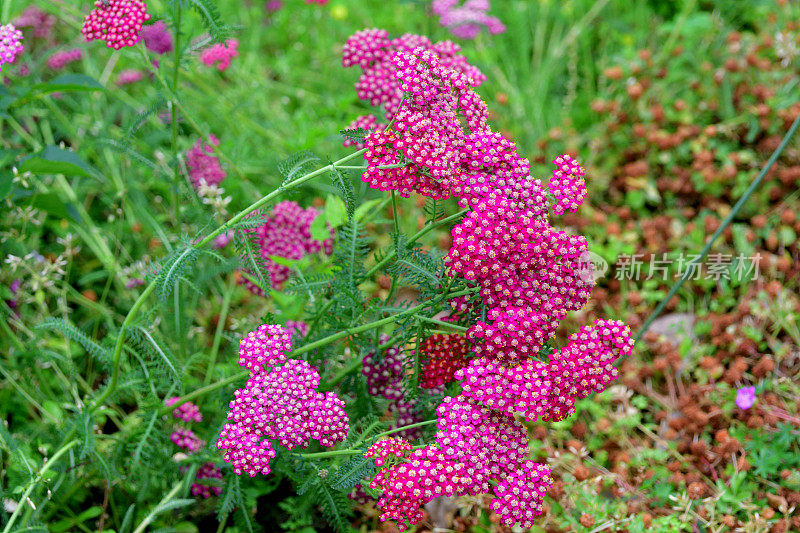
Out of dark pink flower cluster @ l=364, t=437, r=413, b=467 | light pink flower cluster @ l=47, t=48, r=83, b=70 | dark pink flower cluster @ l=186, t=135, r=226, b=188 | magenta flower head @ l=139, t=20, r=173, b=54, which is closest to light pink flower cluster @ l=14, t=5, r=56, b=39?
light pink flower cluster @ l=47, t=48, r=83, b=70

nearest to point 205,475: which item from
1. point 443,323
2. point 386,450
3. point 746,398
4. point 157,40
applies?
point 386,450

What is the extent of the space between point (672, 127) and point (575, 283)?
91.6 inches

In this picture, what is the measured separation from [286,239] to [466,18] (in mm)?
1808

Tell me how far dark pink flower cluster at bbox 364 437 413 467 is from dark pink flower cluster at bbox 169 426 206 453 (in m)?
0.80

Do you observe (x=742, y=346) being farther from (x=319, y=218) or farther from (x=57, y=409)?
(x=57, y=409)

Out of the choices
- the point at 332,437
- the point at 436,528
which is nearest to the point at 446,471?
the point at 332,437

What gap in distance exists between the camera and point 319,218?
2.35 metres

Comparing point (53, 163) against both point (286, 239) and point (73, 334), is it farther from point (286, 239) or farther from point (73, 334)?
point (286, 239)

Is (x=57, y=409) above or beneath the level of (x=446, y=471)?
beneath

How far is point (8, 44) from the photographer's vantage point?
6.59 feet

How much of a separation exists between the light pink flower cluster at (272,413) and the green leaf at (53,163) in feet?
3.06

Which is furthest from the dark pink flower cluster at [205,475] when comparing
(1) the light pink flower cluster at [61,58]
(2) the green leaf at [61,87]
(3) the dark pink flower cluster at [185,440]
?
(1) the light pink flower cluster at [61,58]

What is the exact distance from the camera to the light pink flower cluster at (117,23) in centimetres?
196

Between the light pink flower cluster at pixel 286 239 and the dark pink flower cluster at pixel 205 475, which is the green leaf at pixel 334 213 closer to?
the light pink flower cluster at pixel 286 239
